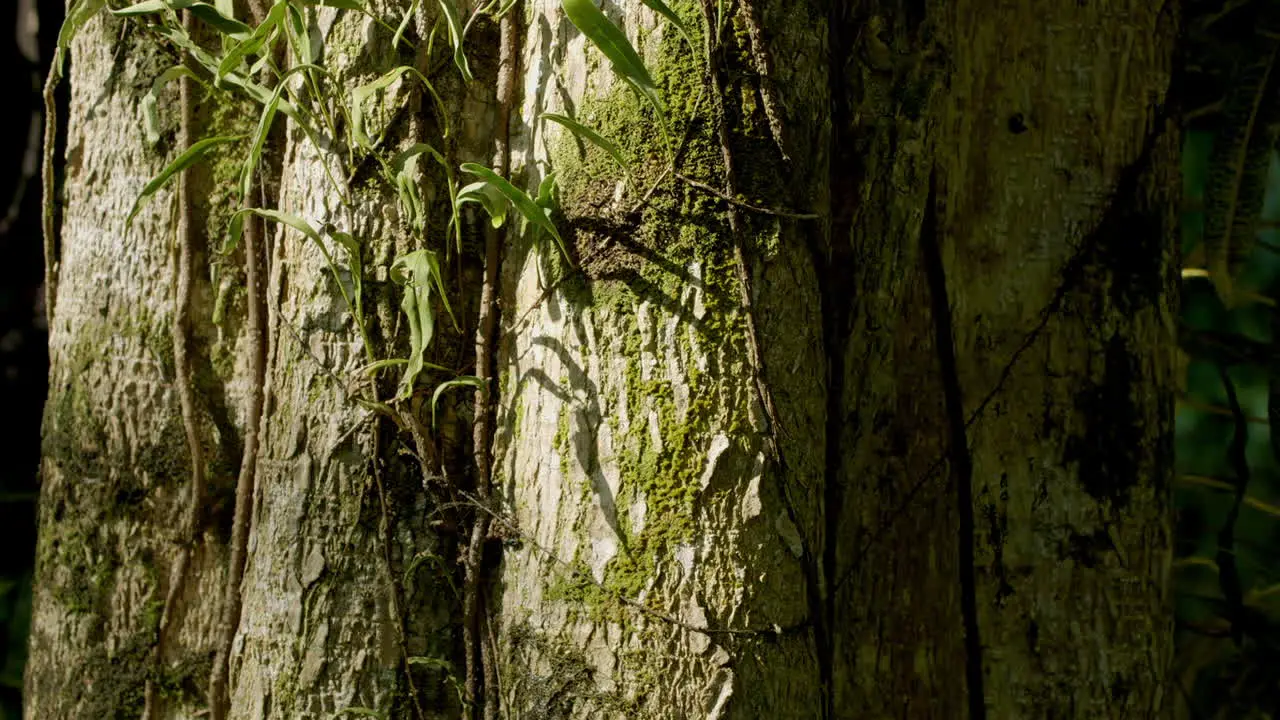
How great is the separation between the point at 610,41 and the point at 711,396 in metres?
0.32

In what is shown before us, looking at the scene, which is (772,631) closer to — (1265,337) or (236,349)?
(236,349)

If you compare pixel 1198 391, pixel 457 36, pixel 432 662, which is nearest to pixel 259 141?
pixel 457 36

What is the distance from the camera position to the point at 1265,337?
2006mm

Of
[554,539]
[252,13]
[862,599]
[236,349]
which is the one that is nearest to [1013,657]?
[862,599]

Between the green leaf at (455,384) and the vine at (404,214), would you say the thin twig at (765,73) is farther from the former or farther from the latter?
the green leaf at (455,384)

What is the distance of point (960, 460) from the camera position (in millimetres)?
1181

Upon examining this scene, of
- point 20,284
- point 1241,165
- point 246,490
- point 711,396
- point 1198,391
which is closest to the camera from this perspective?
point 711,396

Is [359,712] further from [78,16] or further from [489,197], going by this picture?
[78,16]

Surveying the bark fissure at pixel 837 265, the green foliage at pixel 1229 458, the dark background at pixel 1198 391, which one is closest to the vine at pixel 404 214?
the bark fissure at pixel 837 265

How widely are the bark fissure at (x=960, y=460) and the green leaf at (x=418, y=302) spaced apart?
57 cm

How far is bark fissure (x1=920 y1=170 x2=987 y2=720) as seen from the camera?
118 centimetres

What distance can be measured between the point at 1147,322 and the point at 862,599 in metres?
0.51

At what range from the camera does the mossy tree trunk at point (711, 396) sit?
3.03 feet

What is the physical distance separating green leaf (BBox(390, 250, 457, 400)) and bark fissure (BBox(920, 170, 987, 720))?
57cm
